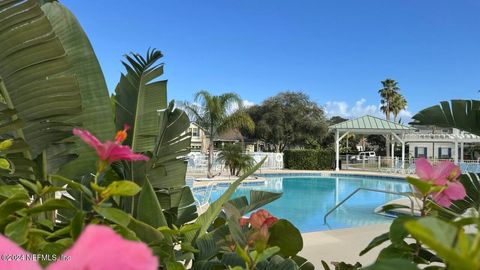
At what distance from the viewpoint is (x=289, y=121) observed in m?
29.4

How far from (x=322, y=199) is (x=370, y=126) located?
400 inches

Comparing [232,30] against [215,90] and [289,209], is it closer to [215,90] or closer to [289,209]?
[215,90]

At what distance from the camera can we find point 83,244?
0.93ft

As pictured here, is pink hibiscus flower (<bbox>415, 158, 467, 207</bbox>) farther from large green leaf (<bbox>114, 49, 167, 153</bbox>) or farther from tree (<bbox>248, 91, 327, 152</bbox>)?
tree (<bbox>248, 91, 327, 152</bbox>)

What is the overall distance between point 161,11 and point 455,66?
77.9ft

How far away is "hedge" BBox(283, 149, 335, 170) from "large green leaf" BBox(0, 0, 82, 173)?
22.0 metres

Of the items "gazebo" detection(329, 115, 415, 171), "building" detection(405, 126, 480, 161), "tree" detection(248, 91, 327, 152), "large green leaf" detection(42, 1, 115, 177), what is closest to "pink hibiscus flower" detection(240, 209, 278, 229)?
"large green leaf" detection(42, 1, 115, 177)

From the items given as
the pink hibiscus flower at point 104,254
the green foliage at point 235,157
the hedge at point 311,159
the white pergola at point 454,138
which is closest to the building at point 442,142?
the white pergola at point 454,138

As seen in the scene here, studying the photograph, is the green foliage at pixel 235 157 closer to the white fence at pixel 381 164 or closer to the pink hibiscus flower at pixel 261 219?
the white fence at pixel 381 164

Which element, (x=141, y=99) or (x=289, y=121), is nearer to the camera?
(x=141, y=99)

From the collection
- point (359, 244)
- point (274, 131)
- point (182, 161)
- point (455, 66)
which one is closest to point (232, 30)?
point (274, 131)

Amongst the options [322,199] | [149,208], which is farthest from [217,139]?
[149,208]

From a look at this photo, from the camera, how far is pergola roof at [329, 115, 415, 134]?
70.5 feet

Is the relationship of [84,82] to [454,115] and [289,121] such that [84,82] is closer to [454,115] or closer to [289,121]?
[454,115]
